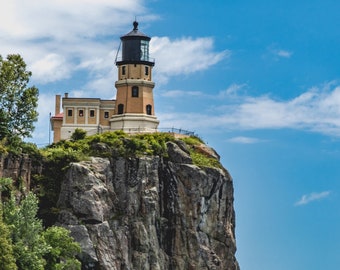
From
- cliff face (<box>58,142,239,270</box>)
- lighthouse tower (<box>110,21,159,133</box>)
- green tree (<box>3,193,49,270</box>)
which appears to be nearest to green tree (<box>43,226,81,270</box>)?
green tree (<box>3,193,49,270</box>)

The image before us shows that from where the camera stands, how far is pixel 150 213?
135125mm

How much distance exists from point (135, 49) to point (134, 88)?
190 inches

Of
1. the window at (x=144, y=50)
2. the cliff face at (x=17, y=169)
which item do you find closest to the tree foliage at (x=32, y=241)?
the cliff face at (x=17, y=169)

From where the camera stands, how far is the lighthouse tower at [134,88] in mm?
154000

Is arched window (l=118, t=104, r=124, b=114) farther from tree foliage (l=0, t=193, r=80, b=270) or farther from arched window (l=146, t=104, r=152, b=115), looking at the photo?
tree foliage (l=0, t=193, r=80, b=270)

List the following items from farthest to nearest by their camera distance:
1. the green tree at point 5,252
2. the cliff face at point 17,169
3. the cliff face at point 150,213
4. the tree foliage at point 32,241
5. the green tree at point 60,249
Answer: the cliff face at point 150,213
the cliff face at point 17,169
the green tree at point 60,249
the tree foliage at point 32,241
the green tree at point 5,252

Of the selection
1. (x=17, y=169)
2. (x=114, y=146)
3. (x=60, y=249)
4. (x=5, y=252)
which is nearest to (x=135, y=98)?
(x=114, y=146)

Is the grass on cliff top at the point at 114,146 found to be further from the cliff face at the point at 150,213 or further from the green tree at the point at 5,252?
the green tree at the point at 5,252

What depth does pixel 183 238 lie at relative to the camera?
452 ft

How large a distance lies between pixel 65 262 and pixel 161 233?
18292 mm

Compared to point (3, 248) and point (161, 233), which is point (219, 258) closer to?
point (161, 233)

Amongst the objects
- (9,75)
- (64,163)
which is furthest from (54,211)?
(9,75)

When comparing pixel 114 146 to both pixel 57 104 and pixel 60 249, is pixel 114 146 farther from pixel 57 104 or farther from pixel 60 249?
pixel 57 104

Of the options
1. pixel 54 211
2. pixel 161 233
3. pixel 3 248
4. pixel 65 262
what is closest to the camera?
pixel 3 248
